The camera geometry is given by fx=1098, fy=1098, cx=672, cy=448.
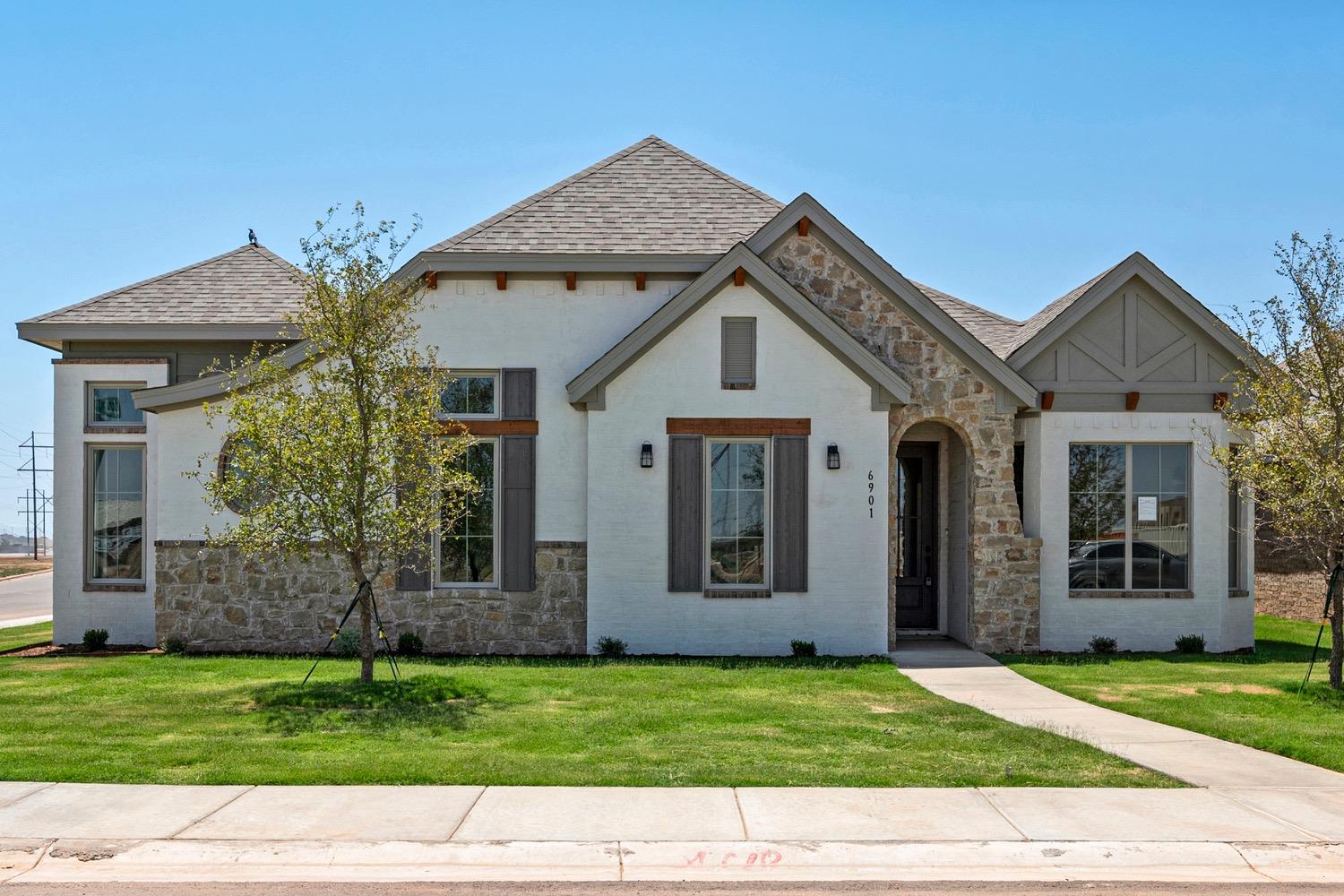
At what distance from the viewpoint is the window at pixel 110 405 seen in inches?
632

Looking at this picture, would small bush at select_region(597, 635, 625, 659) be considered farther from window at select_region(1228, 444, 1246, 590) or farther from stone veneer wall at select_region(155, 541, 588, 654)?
window at select_region(1228, 444, 1246, 590)

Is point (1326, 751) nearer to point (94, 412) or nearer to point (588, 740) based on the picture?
point (588, 740)

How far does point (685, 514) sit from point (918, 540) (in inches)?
170

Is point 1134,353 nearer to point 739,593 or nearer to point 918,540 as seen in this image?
point 918,540

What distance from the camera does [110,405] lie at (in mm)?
16156

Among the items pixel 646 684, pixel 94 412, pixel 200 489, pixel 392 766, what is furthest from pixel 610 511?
pixel 94 412

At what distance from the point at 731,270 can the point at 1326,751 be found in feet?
27.8

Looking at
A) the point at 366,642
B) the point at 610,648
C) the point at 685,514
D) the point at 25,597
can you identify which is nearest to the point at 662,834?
the point at 366,642

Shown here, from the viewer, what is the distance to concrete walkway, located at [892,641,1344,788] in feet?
27.5

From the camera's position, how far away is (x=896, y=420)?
49.5 feet

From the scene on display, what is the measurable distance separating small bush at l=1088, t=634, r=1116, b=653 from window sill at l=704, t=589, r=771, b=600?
15.6 feet

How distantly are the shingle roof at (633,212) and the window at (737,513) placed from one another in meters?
2.95

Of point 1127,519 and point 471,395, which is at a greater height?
point 471,395

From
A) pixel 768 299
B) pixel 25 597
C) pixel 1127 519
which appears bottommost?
pixel 25 597
